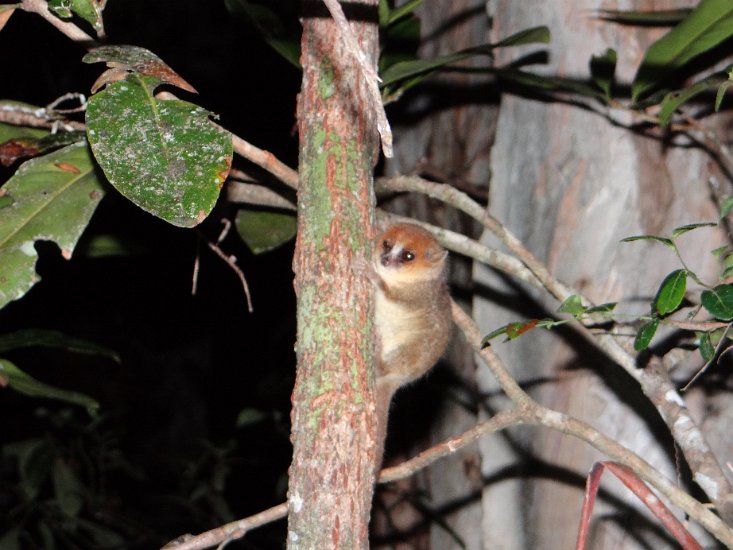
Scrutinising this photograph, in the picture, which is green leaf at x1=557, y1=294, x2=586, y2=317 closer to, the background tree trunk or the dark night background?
the background tree trunk

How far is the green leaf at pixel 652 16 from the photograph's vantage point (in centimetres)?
271

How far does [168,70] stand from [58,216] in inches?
22.3

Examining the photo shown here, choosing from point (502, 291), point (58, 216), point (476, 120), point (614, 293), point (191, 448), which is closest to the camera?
point (58, 216)

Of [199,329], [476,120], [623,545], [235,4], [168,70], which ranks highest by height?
[476,120]

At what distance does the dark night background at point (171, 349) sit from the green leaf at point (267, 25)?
136 centimetres

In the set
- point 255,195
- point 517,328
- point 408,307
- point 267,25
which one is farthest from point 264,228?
point 517,328

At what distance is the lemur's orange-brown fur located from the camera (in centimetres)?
294

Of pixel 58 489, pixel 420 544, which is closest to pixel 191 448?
pixel 58 489

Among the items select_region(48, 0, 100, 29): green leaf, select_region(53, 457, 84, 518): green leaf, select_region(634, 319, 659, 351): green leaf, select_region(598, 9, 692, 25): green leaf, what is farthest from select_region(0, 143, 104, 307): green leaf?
select_region(53, 457, 84, 518): green leaf

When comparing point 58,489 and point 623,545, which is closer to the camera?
point 623,545

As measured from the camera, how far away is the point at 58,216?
7.27 feet

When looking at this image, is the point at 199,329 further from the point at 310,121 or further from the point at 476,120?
the point at 310,121

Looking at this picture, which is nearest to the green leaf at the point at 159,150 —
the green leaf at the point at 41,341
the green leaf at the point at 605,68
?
the green leaf at the point at 41,341

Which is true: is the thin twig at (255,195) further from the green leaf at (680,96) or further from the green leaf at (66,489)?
the green leaf at (66,489)
